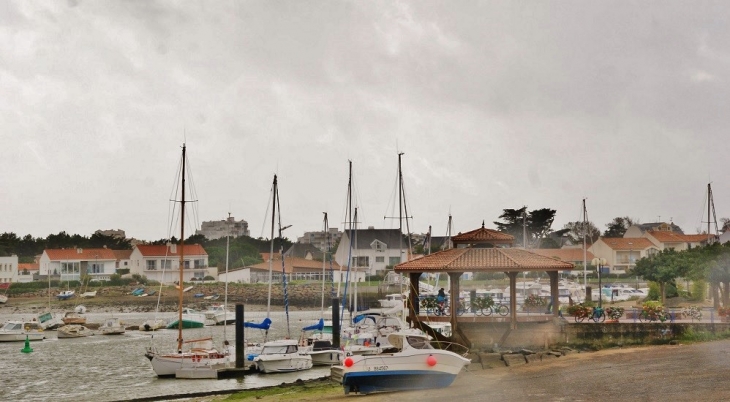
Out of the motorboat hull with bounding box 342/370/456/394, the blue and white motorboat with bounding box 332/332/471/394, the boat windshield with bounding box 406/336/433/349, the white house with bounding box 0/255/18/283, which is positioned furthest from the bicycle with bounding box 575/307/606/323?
the white house with bounding box 0/255/18/283

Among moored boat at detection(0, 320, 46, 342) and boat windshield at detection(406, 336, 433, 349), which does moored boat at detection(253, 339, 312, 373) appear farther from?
moored boat at detection(0, 320, 46, 342)

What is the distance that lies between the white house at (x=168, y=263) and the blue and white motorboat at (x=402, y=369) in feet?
374

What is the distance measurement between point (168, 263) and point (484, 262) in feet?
371

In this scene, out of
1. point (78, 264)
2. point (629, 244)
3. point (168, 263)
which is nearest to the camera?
point (629, 244)

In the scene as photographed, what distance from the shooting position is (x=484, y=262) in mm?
41406

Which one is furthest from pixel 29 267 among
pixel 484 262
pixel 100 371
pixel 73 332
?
pixel 484 262

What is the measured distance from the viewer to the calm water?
149ft

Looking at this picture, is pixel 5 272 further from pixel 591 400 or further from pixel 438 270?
Result: pixel 591 400

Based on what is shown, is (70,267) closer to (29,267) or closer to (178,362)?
(29,267)

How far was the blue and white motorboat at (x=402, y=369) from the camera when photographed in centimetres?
3394

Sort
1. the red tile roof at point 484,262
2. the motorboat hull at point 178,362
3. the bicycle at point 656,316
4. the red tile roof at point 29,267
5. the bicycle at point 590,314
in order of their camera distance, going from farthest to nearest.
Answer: the red tile roof at point 29,267, the motorboat hull at point 178,362, the bicycle at point 656,316, the bicycle at point 590,314, the red tile roof at point 484,262

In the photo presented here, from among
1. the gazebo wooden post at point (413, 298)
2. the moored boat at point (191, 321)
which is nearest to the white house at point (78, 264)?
the moored boat at point (191, 321)

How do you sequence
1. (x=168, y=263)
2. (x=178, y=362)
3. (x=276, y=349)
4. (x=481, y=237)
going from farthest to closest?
1. (x=168, y=263)
2. (x=276, y=349)
3. (x=178, y=362)
4. (x=481, y=237)

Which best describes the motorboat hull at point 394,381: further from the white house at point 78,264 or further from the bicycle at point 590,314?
the white house at point 78,264
